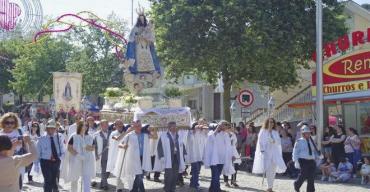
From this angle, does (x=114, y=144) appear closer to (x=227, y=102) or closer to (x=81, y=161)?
(x=81, y=161)

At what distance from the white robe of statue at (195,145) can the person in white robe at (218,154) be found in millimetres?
950

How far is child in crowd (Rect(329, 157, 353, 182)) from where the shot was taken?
16.8 meters

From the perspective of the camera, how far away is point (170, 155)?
13.4 metres

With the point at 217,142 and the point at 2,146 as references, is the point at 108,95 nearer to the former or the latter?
the point at 217,142

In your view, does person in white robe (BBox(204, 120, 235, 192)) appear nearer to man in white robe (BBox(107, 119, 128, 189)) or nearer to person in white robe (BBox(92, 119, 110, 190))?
man in white robe (BBox(107, 119, 128, 189))

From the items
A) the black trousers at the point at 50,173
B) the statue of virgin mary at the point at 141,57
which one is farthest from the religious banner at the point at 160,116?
the black trousers at the point at 50,173

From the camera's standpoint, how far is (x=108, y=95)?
19719 millimetres

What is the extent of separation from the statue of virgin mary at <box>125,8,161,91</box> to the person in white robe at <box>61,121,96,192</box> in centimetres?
541

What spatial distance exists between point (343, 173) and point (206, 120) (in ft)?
17.9

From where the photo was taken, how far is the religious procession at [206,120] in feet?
42.4

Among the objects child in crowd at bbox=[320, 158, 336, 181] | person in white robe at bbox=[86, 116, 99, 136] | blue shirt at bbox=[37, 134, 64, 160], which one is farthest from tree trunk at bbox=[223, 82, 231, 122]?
blue shirt at bbox=[37, 134, 64, 160]

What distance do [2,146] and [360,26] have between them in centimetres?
3034

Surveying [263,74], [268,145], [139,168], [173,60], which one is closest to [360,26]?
[263,74]

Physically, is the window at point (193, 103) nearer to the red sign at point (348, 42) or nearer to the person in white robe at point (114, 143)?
the red sign at point (348, 42)
